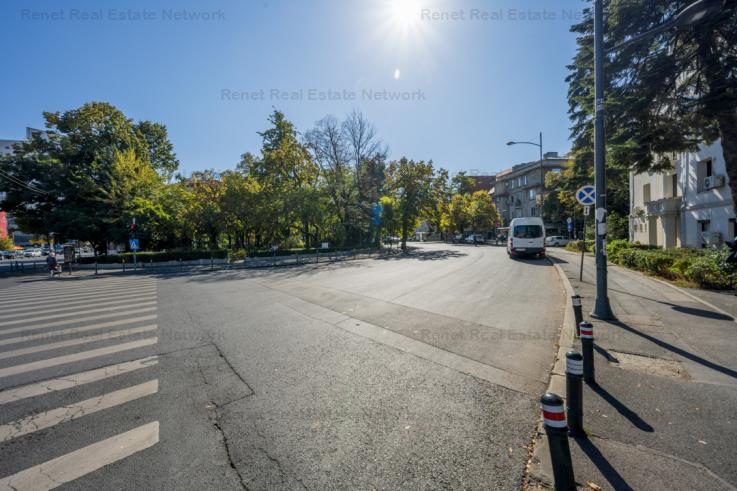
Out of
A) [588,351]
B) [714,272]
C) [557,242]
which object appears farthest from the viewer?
[557,242]

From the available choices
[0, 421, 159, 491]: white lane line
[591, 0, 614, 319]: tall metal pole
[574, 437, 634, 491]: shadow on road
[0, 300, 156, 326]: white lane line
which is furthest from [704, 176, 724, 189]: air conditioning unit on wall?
[0, 300, 156, 326]: white lane line

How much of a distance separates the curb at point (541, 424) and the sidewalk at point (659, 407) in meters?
0.01

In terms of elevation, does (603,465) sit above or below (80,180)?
below

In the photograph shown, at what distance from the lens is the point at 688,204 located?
61.7 feet

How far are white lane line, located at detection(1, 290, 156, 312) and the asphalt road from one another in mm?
1763

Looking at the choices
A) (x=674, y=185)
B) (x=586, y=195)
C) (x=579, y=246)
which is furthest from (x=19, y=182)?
(x=674, y=185)

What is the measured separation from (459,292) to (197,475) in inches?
361

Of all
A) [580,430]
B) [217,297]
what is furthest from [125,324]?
[580,430]

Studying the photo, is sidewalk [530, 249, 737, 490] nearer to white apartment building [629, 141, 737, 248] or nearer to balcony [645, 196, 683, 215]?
white apartment building [629, 141, 737, 248]

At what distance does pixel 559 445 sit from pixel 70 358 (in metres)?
7.07

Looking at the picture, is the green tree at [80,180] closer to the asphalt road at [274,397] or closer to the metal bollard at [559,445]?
the asphalt road at [274,397]

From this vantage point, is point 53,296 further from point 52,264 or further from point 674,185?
point 674,185

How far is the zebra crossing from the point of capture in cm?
277

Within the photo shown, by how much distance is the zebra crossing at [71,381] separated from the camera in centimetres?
277
